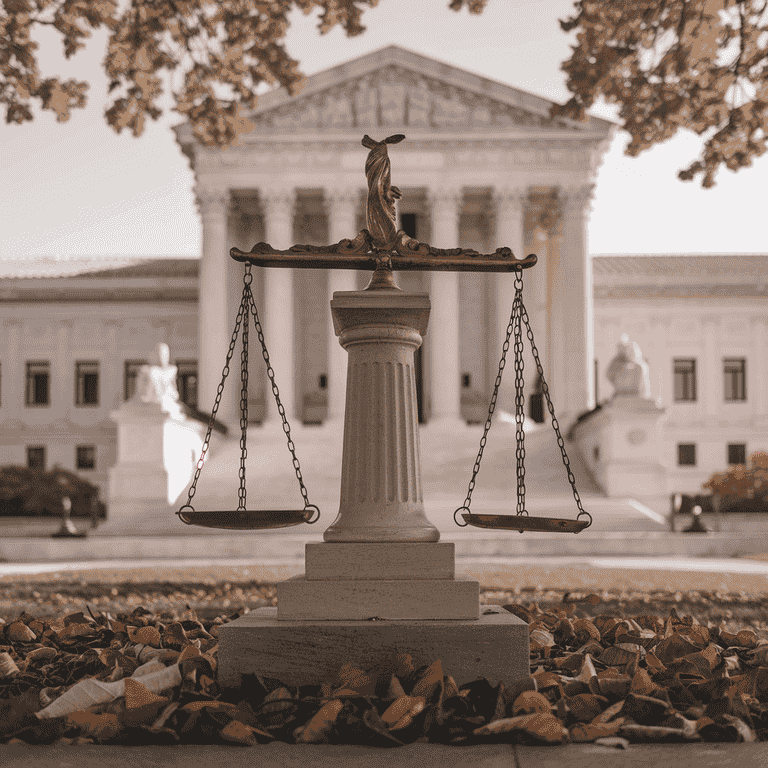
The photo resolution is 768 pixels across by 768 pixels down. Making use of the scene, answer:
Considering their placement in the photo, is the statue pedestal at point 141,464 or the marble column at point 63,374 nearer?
the statue pedestal at point 141,464

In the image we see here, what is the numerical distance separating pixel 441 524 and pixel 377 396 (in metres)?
22.0

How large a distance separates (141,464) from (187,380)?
75.5ft

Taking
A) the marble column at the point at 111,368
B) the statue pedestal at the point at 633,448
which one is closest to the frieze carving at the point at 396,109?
the marble column at the point at 111,368

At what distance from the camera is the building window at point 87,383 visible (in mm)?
56153

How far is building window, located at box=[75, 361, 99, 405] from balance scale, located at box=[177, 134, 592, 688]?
5189 centimetres

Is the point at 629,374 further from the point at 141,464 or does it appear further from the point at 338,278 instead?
the point at 141,464

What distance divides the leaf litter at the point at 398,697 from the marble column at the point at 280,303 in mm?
36831

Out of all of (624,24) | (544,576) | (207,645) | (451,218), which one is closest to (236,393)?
(451,218)

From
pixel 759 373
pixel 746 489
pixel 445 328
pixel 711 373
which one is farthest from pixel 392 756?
pixel 759 373

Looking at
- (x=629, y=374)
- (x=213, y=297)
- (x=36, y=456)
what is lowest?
(x=36, y=456)

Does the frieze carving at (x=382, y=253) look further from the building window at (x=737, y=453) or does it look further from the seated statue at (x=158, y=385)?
the building window at (x=737, y=453)

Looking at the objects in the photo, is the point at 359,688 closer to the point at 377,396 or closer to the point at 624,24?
the point at 377,396

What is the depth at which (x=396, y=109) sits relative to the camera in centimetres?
4562

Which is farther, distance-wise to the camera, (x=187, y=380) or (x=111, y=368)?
(x=111, y=368)
